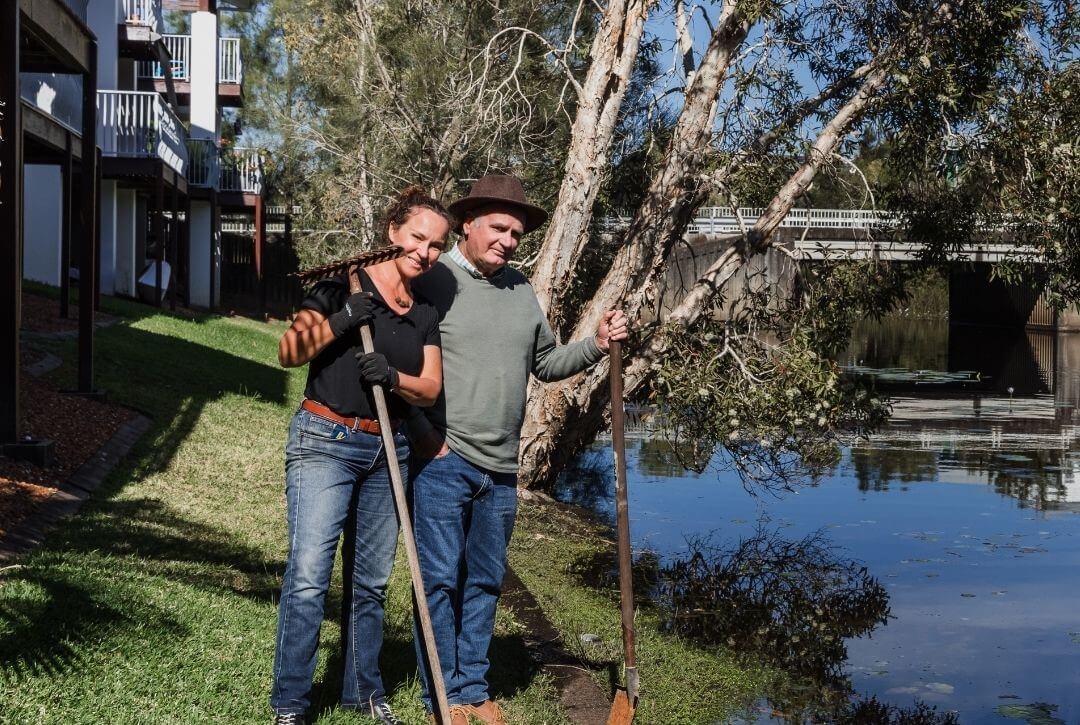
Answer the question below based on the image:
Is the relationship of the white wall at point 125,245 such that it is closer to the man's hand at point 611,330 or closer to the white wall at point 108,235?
the white wall at point 108,235

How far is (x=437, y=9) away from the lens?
21469mm

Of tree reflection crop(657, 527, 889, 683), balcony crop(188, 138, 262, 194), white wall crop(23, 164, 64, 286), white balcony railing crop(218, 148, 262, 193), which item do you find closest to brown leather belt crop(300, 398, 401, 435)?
tree reflection crop(657, 527, 889, 683)

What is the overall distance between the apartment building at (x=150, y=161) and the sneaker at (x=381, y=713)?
12996 mm

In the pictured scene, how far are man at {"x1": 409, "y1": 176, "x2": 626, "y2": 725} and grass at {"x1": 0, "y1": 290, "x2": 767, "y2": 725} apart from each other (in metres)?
0.41

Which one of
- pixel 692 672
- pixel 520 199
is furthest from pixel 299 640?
pixel 692 672

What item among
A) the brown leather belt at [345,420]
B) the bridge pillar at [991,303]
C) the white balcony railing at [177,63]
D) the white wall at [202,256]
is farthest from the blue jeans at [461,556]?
the bridge pillar at [991,303]

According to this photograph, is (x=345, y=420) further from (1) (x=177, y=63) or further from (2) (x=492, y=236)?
(1) (x=177, y=63)

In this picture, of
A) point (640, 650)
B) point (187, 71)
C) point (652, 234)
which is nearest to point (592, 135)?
point (652, 234)

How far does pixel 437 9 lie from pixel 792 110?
39.0ft

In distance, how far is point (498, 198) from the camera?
15.2ft

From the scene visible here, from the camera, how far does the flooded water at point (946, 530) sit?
23.1ft

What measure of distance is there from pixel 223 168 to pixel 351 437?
3023cm

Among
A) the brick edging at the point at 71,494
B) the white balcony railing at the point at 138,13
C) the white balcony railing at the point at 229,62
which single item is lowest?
the brick edging at the point at 71,494

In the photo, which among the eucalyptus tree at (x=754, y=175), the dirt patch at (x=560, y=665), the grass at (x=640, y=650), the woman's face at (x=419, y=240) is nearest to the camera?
the woman's face at (x=419, y=240)
